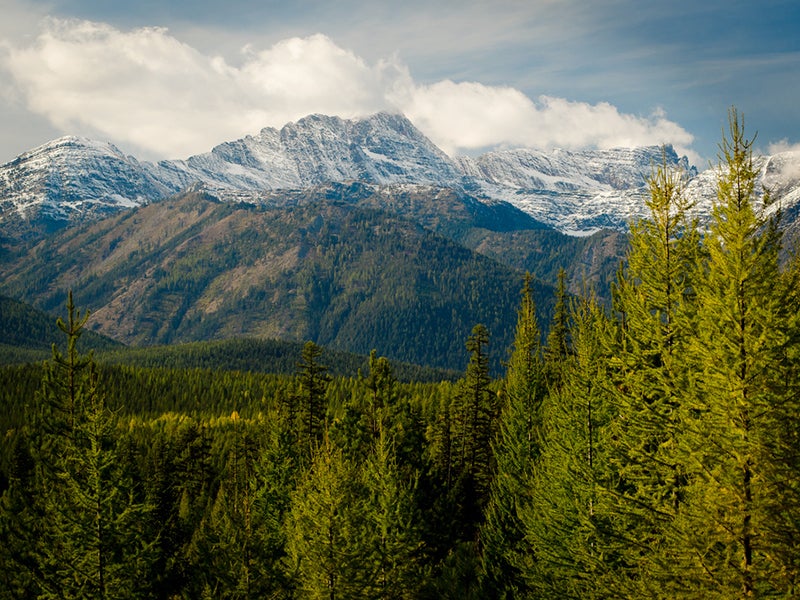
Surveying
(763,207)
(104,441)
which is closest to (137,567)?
(104,441)

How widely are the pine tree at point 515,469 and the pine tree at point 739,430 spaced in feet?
59.6

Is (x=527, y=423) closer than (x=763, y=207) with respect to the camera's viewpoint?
No

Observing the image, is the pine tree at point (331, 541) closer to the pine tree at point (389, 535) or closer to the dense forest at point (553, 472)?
the dense forest at point (553, 472)

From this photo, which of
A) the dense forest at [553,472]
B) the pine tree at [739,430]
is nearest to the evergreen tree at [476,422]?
the dense forest at [553,472]

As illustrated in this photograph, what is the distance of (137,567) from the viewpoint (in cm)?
2859

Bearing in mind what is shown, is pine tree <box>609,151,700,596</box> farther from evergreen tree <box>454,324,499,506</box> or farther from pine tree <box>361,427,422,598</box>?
evergreen tree <box>454,324,499,506</box>

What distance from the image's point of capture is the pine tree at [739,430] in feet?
42.7

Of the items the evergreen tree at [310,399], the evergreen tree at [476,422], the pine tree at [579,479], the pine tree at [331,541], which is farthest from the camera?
the evergreen tree at [476,422]

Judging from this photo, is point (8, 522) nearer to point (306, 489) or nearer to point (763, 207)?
point (306, 489)

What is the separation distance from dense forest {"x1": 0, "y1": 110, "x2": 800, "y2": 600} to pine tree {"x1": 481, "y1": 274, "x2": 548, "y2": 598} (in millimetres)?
175

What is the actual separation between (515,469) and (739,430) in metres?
25.1

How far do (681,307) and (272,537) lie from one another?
3291cm

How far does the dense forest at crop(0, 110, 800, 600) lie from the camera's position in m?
13.5

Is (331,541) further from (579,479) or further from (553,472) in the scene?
(579,479)
